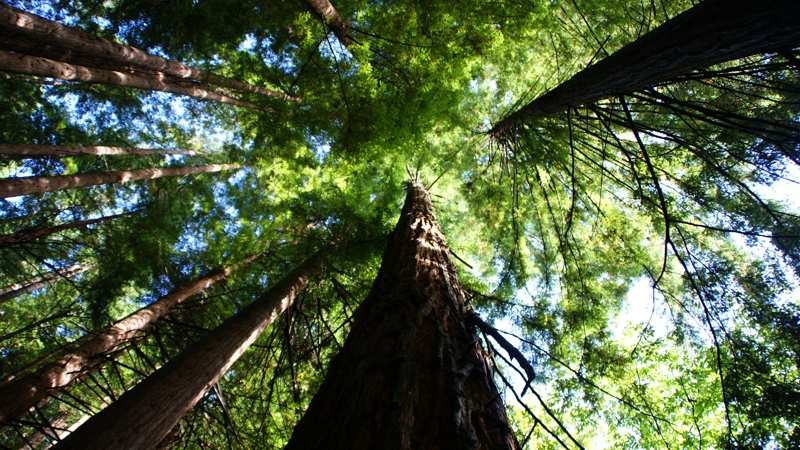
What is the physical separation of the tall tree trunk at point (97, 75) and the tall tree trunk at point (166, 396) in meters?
4.77

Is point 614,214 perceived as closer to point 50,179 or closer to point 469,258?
point 469,258

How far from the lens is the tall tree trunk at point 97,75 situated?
512 cm

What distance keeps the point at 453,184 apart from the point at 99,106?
33.5ft

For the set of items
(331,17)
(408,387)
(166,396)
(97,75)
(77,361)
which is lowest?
(77,361)

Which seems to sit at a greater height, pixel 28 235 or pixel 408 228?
pixel 408 228

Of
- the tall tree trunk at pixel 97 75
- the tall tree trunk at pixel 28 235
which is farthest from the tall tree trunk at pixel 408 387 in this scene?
the tall tree trunk at pixel 97 75

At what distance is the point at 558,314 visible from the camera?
6.65 m

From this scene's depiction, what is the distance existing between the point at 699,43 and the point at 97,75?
27.9 feet

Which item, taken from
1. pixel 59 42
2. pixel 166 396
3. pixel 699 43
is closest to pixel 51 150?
pixel 59 42

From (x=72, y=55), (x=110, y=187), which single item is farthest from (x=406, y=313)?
(x=110, y=187)

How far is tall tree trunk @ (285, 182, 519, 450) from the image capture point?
4.58 feet

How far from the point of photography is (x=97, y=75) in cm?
657

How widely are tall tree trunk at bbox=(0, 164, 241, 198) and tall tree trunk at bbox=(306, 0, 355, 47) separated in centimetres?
607

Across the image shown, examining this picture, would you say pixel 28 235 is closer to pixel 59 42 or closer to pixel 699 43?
pixel 59 42
